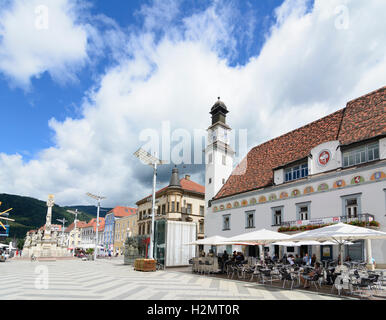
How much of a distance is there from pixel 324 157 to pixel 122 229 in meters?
58.1

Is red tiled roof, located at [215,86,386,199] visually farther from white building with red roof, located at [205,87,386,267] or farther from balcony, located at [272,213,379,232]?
balcony, located at [272,213,379,232]

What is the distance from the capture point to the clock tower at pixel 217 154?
36406 mm

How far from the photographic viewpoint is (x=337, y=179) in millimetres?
21141

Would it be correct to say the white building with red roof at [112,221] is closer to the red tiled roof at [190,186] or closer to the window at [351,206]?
the red tiled roof at [190,186]

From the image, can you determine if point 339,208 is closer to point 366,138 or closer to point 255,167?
point 366,138

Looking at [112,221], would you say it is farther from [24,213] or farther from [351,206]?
[24,213]

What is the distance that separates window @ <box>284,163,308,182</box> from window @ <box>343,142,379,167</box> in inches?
138

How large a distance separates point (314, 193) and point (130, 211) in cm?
6673

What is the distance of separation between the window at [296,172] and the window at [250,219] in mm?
→ 5167

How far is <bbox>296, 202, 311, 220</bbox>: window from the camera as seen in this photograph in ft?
75.2

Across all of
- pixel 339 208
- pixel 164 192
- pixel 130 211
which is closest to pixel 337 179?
pixel 339 208
